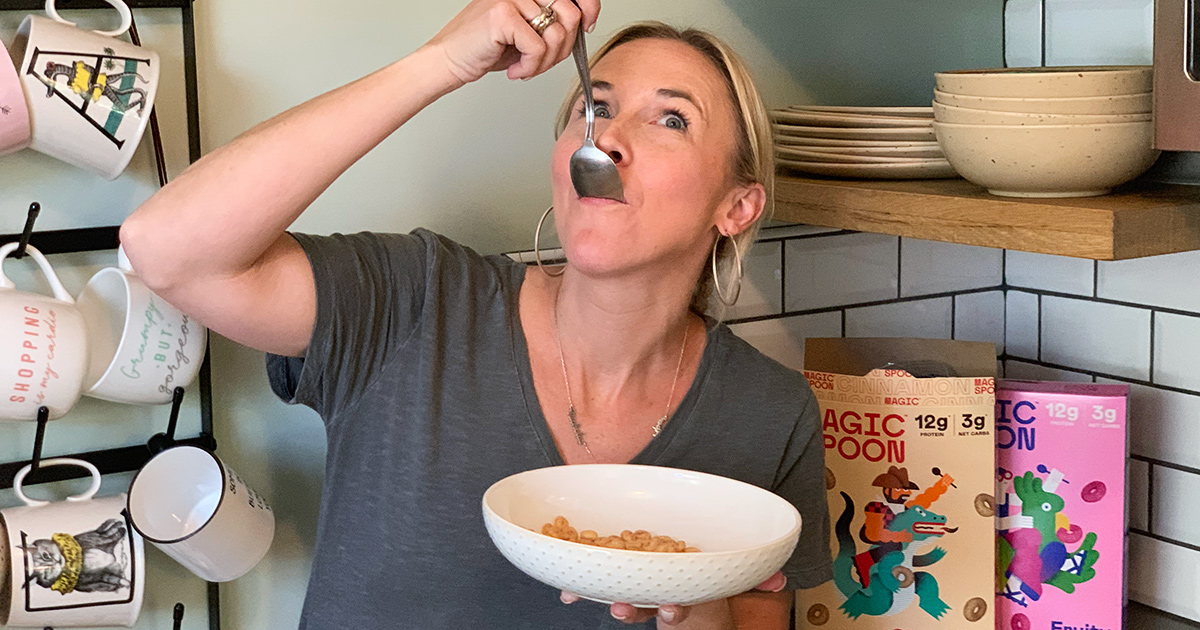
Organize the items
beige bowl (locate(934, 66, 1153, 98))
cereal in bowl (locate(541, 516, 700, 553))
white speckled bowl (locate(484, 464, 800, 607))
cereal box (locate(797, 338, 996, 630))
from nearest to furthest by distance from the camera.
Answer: white speckled bowl (locate(484, 464, 800, 607)) < cereal in bowl (locate(541, 516, 700, 553)) < beige bowl (locate(934, 66, 1153, 98)) < cereal box (locate(797, 338, 996, 630))

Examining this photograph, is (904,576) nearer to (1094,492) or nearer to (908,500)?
(908,500)

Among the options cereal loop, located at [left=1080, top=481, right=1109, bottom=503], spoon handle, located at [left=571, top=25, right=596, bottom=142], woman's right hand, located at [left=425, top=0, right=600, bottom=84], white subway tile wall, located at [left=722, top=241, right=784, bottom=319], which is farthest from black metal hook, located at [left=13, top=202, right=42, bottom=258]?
cereal loop, located at [left=1080, top=481, right=1109, bottom=503]

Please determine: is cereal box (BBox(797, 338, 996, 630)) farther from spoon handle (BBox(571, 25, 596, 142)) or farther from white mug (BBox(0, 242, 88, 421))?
white mug (BBox(0, 242, 88, 421))

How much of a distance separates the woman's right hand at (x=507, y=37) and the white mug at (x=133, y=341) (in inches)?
14.3

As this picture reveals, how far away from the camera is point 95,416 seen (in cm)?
125

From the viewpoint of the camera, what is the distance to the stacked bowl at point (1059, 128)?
1271 millimetres

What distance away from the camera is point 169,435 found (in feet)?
4.08

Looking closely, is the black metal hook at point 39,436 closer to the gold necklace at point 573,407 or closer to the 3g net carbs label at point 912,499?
the gold necklace at point 573,407

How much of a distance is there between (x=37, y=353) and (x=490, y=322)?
0.44 m

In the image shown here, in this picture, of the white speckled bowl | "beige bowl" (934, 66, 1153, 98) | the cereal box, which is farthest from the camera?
the cereal box

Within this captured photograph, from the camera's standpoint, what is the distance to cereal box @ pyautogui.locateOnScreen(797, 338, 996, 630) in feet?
4.98

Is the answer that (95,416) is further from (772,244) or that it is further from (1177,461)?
(1177,461)

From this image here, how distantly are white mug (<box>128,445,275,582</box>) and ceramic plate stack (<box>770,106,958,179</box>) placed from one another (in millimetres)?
802

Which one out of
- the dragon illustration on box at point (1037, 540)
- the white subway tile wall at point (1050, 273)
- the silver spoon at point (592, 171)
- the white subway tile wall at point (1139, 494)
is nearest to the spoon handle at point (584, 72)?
the silver spoon at point (592, 171)
